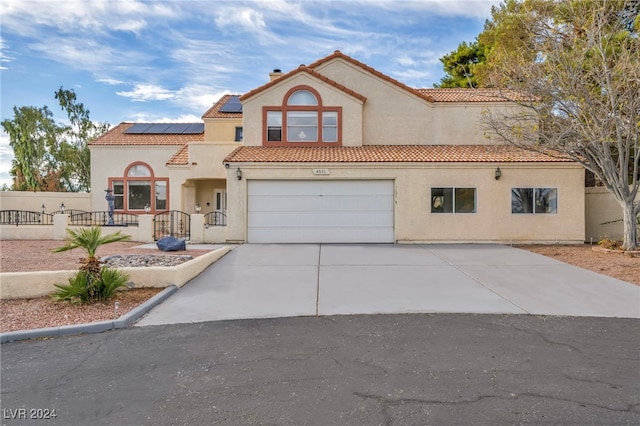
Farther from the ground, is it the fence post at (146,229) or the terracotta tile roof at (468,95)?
the terracotta tile roof at (468,95)

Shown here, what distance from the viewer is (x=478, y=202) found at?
15172 millimetres

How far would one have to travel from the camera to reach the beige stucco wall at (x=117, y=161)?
23.1 metres

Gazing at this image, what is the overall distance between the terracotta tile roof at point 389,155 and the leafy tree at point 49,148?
27.6 metres

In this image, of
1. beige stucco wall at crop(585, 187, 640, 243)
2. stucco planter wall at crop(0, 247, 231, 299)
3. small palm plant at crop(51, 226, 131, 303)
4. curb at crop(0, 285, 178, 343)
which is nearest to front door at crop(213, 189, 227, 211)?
stucco planter wall at crop(0, 247, 231, 299)

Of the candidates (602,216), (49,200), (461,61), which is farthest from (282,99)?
(461,61)

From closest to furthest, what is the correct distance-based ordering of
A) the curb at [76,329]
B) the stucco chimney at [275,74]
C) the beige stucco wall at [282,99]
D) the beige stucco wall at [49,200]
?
the curb at [76,329], the beige stucco wall at [282,99], the stucco chimney at [275,74], the beige stucco wall at [49,200]

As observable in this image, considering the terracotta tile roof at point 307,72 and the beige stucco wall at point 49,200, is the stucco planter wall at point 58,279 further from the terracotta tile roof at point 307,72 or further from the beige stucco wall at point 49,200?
the beige stucco wall at point 49,200

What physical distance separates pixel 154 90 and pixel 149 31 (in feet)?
46.5

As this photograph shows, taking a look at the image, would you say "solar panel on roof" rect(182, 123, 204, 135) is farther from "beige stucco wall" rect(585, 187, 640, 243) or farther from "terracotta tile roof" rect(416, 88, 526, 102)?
"beige stucco wall" rect(585, 187, 640, 243)

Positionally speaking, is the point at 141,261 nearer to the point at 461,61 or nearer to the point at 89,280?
the point at 89,280

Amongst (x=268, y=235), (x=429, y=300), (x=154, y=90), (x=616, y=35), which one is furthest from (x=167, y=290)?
(x=154, y=90)

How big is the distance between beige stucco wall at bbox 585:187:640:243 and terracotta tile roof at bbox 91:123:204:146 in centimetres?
2138

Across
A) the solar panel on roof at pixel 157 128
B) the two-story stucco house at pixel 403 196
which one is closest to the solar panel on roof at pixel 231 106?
the solar panel on roof at pixel 157 128

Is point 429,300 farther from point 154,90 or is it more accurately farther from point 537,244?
point 154,90
